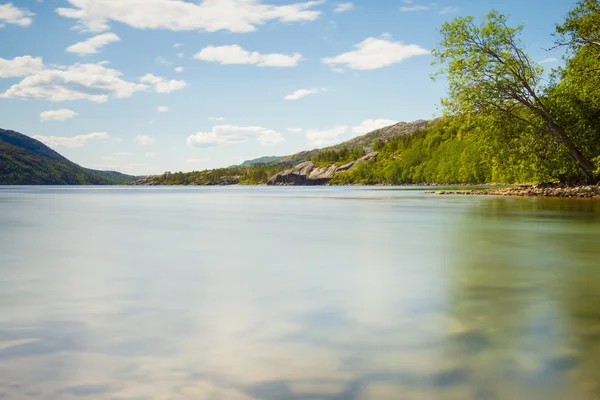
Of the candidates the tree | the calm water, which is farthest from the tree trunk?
the calm water

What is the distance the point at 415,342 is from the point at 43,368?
3.61 metres

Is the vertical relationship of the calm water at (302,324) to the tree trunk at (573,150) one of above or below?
below

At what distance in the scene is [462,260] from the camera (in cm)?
1148

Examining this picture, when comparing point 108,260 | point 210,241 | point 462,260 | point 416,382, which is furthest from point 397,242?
point 416,382

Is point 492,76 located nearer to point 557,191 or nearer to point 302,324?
point 557,191

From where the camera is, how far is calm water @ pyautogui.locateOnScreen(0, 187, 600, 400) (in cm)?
420

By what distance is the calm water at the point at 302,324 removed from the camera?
13.8 ft

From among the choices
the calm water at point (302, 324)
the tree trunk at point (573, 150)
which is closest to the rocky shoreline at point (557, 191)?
the tree trunk at point (573, 150)

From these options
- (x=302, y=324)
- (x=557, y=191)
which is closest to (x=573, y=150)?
(x=557, y=191)

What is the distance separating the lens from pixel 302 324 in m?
6.18

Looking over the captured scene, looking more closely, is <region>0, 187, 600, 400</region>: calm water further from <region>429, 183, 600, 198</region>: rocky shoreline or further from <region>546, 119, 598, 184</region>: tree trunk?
<region>429, 183, 600, 198</region>: rocky shoreline

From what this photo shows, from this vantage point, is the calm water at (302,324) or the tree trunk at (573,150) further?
the tree trunk at (573,150)

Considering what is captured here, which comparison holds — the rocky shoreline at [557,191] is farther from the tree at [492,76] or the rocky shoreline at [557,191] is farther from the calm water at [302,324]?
the calm water at [302,324]

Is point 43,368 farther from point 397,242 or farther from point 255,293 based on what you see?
point 397,242
